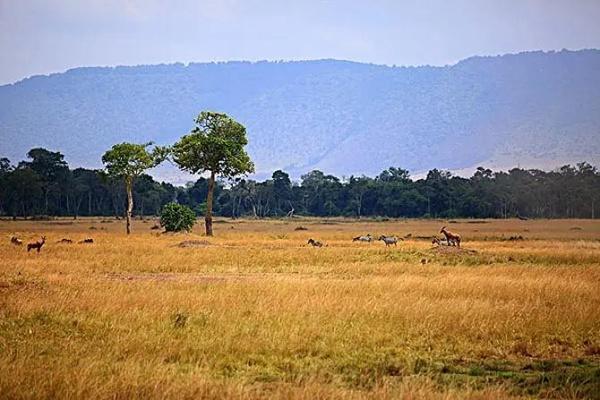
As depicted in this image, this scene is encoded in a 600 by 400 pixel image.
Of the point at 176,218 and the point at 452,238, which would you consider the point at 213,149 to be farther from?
the point at 452,238

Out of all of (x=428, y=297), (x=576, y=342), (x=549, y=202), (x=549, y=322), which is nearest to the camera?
(x=576, y=342)

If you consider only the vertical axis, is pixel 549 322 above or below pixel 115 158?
below

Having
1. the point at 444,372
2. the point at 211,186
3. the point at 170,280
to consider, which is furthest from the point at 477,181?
the point at 444,372

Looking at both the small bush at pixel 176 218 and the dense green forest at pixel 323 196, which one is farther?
the dense green forest at pixel 323 196

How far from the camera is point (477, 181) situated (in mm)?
135125

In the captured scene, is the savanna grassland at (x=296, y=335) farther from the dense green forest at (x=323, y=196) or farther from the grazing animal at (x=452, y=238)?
the dense green forest at (x=323, y=196)

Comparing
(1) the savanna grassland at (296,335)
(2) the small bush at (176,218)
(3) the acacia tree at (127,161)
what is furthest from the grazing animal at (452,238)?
(3) the acacia tree at (127,161)

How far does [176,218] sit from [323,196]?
89185 mm

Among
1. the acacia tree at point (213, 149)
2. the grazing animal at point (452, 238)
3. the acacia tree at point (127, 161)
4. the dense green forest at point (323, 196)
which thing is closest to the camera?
the grazing animal at point (452, 238)

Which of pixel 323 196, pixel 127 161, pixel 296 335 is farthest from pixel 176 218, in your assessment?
pixel 323 196

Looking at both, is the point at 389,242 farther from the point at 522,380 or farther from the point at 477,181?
the point at 477,181

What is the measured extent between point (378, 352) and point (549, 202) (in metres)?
117

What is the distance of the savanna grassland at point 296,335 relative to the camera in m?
9.77

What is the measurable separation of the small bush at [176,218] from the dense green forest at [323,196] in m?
50.7
